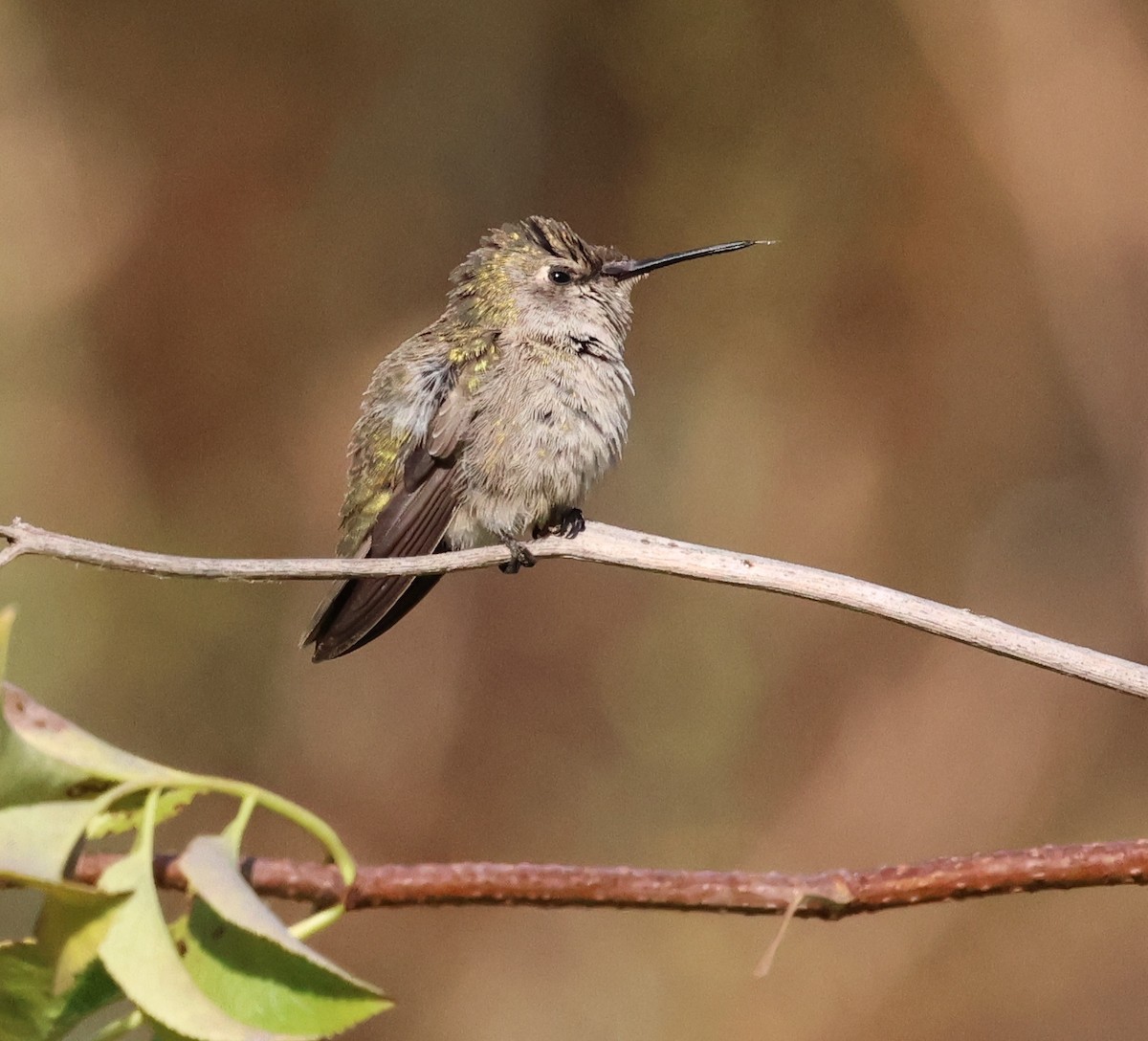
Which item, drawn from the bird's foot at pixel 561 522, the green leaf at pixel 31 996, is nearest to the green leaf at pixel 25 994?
the green leaf at pixel 31 996

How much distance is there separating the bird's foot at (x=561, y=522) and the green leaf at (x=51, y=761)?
6.30 ft

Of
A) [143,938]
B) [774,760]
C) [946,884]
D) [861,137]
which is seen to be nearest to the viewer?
[143,938]

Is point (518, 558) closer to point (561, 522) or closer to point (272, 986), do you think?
point (561, 522)

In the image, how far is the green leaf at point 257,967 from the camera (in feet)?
2.44

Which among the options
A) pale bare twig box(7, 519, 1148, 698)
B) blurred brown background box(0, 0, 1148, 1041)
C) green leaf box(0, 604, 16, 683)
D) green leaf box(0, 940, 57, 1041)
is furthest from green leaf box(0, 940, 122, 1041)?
blurred brown background box(0, 0, 1148, 1041)

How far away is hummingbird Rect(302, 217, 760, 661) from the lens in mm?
2812

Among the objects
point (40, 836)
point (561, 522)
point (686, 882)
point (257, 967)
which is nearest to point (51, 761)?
point (40, 836)

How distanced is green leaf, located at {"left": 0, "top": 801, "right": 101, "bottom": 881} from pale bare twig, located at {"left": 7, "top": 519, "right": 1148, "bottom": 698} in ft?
2.26

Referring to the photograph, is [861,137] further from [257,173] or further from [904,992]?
[904,992]

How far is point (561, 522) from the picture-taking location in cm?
284

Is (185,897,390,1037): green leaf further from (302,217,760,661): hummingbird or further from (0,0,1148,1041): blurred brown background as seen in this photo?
(0,0,1148,1041): blurred brown background

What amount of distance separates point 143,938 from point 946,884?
2.01ft

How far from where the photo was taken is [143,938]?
0.77 metres

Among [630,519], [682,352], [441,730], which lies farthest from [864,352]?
[441,730]
